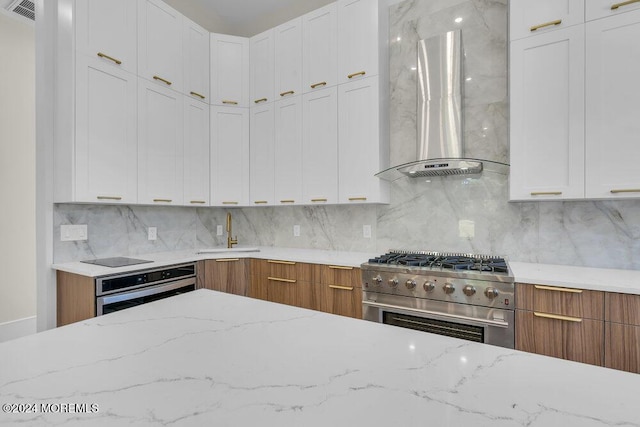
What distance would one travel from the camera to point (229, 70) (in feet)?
10.6

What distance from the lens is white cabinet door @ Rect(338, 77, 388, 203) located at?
259 cm

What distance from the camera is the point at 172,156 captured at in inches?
110

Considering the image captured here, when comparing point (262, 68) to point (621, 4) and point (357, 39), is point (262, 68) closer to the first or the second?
point (357, 39)

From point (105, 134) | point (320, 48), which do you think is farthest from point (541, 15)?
point (105, 134)

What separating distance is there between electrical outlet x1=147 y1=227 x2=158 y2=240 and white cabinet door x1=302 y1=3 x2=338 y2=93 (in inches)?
74.6

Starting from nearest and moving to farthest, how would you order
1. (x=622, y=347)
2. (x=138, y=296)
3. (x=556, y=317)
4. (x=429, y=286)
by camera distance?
(x=622, y=347) → (x=556, y=317) → (x=429, y=286) → (x=138, y=296)

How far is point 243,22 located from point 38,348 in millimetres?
4002

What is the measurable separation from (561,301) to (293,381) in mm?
1674

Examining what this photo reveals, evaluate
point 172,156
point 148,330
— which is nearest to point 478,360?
point 148,330

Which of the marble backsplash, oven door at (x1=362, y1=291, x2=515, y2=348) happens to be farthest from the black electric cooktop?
oven door at (x1=362, y1=291, x2=515, y2=348)

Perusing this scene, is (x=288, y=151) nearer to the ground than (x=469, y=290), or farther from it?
farther from it

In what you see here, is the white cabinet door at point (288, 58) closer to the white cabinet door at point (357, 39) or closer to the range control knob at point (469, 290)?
the white cabinet door at point (357, 39)

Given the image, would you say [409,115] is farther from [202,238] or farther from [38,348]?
[38,348]

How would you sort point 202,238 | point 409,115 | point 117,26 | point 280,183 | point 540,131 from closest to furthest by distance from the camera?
point 540,131, point 117,26, point 409,115, point 280,183, point 202,238
